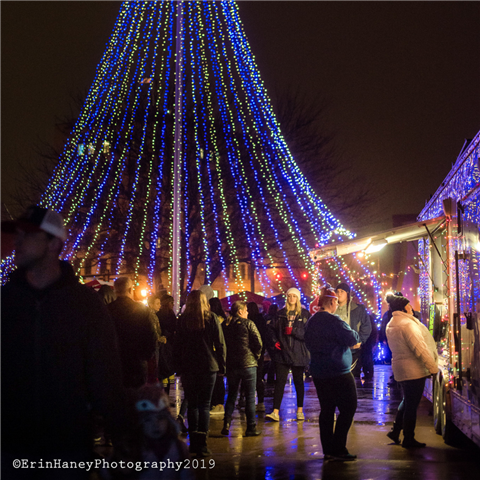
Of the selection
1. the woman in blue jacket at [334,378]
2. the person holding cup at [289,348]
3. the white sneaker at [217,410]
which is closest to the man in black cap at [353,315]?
the person holding cup at [289,348]

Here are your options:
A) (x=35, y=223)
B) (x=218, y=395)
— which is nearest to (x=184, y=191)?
(x=218, y=395)

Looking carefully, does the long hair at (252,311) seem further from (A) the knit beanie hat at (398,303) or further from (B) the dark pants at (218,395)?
(A) the knit beanie hat at (398,303)

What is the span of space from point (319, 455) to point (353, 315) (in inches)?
167

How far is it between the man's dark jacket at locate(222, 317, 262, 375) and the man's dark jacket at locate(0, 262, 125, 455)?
547 cm

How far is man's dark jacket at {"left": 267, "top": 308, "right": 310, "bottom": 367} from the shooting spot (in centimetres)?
903

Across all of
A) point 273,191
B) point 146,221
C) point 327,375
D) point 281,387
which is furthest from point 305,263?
point 327,375

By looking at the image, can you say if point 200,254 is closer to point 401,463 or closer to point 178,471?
point 401,463

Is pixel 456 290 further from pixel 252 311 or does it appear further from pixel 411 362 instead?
pixel 252 311

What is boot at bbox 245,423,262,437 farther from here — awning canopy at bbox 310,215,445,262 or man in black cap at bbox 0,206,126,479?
man in black cap at bbox 0,206,126,479

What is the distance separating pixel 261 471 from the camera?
601 centimetres

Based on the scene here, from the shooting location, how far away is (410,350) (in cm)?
701

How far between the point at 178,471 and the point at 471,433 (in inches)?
155

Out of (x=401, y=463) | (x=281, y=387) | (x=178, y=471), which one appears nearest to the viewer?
(x=178, y=471)

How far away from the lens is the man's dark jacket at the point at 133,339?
6699 mm
